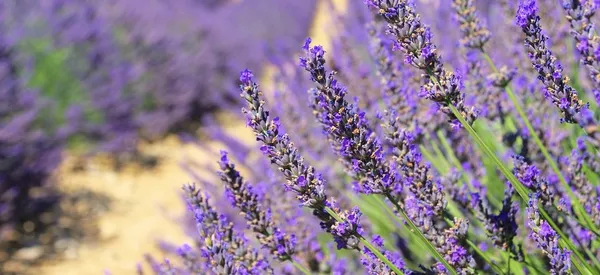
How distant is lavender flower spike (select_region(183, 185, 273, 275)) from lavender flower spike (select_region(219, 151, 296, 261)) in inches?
1.7

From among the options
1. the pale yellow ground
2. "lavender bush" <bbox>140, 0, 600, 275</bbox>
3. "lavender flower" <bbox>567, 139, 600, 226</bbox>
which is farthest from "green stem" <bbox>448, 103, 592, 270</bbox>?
the pale yellow ground

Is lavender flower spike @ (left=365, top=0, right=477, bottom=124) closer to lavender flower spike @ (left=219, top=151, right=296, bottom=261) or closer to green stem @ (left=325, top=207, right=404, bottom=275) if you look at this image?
green stem @ (left=325, top=207, right=404, bottom=275)

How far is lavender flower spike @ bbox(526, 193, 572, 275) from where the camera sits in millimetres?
1221

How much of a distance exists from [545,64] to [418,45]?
211 millimetres

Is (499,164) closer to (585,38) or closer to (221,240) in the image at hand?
(585,38)

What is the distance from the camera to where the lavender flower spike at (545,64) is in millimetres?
1142

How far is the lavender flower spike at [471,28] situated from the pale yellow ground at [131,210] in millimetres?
1901

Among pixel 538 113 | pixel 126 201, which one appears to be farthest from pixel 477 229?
pixel 126 201

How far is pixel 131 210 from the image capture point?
16.7 ft

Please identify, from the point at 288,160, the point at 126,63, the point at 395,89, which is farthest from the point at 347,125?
the point at 126,63

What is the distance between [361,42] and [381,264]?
10.6ft

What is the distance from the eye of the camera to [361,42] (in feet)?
14.5

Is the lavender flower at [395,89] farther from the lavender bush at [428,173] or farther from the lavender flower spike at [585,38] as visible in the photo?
the lavender flower spike at [585,38]

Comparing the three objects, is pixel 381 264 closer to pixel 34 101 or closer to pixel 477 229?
pixel 477 229
